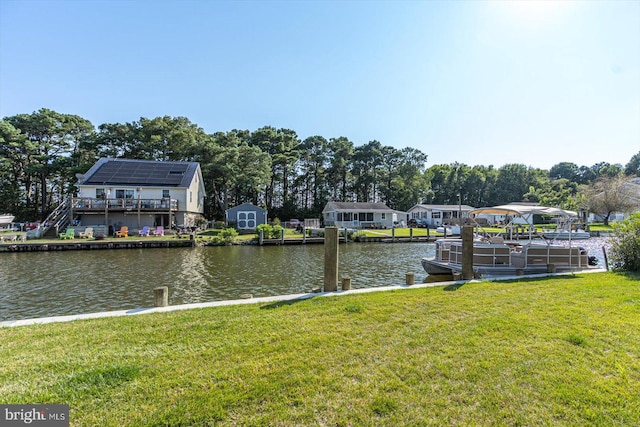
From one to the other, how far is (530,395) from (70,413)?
3.87 metres

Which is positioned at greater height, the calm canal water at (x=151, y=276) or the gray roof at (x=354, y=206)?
the gray roof at (x=354, y=206)

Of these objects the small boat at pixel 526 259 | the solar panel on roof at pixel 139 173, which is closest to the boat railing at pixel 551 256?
the small boat at pixel 526 259

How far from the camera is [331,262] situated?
23.4 ft

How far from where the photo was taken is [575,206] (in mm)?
35406

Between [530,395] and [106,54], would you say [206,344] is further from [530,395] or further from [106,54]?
[106,54]

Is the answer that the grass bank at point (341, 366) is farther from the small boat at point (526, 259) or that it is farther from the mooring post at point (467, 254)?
the small boat at point (526, 259)

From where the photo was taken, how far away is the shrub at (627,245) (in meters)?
8.92

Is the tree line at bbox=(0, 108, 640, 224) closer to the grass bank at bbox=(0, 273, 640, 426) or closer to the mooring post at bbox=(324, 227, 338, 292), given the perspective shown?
the mooring post at bbox=(324, 227, 338, 292)

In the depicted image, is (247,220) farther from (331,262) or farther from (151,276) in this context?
(331,262)

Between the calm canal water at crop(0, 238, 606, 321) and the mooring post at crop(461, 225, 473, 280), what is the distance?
2.67 meters

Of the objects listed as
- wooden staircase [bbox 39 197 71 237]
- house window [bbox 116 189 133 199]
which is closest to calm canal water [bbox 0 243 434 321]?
wooden staircase [bbox 39 197 71 237]

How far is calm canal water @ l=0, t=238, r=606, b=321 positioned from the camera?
28.0 feet

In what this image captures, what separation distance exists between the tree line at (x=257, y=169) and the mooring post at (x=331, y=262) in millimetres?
28806

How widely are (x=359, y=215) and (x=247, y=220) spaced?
14.6 metres
